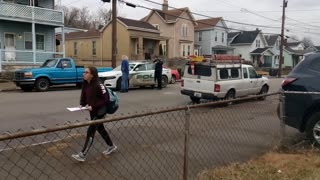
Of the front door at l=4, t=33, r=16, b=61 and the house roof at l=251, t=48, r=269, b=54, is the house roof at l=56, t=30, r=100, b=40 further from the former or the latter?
the house roof at l=251, t=48, r=269, b=54

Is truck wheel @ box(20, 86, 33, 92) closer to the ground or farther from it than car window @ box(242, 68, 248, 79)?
closer to the ground

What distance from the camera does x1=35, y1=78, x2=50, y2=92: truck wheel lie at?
20625mm

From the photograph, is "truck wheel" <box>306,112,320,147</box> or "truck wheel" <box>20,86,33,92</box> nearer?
"truck wheel" <box>306,112,320,147</box>

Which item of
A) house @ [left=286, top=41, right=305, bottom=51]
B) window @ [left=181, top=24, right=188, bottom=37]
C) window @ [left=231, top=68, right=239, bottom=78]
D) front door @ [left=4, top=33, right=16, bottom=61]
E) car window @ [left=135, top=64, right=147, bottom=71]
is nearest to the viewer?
window @ [left=231, top=68, right=239, bottom=78]

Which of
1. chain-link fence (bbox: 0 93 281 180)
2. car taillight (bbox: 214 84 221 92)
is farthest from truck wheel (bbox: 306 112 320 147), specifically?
car taillight (bbox: 214 84 221 92)

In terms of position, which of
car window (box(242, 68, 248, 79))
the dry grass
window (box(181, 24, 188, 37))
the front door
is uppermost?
window (box(181, 24, 188, 37))

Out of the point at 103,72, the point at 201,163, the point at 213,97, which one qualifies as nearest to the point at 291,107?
the point at 201,163

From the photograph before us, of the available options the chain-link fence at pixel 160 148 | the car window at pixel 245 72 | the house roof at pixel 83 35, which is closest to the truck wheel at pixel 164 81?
the car window at pixel 245 72

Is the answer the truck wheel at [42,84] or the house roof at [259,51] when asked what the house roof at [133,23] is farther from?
the truck wheel at [42,84]

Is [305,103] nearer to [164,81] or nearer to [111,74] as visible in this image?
[111,74]

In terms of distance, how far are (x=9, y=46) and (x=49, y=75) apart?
441 inches

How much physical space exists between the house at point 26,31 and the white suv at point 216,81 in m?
16.6

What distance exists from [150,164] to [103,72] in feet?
50.2

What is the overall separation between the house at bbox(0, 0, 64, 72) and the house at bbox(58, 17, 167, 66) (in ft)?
38.2
